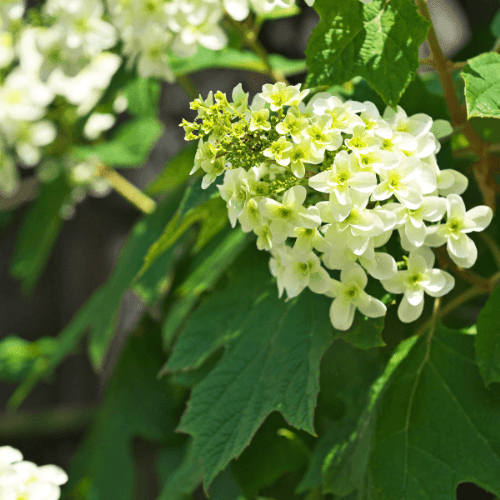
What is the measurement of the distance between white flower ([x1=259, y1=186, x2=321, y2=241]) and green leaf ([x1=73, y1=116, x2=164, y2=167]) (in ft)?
3.03

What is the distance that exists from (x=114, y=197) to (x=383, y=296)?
79.9 inches

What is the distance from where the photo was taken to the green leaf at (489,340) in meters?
0.66

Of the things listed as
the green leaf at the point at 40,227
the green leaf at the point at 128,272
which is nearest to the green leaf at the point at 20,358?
the green leaf at the point at 40,227

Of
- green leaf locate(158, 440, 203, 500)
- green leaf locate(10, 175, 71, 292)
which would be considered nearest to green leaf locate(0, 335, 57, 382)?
green leaf locate(10, 175, 71, 292)

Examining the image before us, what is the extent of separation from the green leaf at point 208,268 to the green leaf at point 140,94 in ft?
1.24

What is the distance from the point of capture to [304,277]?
0.61 metres

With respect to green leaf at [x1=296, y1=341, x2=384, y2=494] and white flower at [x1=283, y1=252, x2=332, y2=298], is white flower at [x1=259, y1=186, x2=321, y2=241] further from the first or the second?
green leaf at [x1=296, y1=341, x2=384, y2=494]

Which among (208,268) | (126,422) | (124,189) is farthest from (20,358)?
(208,268)

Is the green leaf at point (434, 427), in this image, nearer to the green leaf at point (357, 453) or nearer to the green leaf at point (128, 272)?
the green leaf at point (357, 453)

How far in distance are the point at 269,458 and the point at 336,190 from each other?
666 millimetres

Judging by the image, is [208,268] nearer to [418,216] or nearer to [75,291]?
[418,216]

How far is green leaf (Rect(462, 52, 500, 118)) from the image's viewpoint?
598 millimetres

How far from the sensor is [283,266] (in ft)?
2.06

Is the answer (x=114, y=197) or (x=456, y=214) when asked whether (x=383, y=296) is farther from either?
(x=114, y=197)
